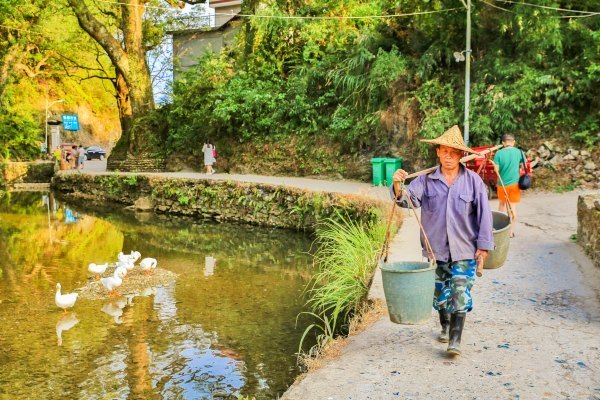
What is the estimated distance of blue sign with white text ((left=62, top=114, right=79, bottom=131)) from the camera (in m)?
46.6

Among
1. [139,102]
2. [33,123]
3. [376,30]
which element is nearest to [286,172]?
[376,30]

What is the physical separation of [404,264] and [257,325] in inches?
146

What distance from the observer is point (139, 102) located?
27453mm

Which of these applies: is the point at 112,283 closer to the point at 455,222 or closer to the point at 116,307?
the point at 116,307

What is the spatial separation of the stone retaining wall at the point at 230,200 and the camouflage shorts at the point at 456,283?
7.11 m

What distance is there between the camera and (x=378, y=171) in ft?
57.6

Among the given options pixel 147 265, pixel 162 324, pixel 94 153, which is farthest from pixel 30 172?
pixel 162 324

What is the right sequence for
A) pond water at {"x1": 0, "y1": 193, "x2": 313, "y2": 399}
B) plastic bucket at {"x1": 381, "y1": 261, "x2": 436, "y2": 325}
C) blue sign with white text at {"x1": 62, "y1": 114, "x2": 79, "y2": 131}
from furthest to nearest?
blue sign with white text at {"x1": 62, "y1": 114, "x2": 79, "y2": 131} → pond water at {"x1": 0, "y1": 193, "x2": 313, "y2": 399} → plastic bucket at {"x1": 381, "y1": 261, "x2": 436, "y2": 325}


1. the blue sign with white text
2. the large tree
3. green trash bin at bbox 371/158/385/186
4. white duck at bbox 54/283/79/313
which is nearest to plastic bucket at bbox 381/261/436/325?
white duck at bbox 54/283/79/313

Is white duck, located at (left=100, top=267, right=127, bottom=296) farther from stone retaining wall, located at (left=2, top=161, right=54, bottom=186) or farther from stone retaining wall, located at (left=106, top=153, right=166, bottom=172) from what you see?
stone retaining wall, located at (left=2, top=161, right=54, bottom=186)

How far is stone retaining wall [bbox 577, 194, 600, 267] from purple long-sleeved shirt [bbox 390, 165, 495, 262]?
3.67m

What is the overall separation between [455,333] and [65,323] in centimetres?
570

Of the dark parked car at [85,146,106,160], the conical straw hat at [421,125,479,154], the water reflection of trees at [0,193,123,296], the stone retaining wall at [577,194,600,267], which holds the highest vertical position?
the conical straw hat at [421,125,479,154]

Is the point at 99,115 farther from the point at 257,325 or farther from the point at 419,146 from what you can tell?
the point at 257,325
